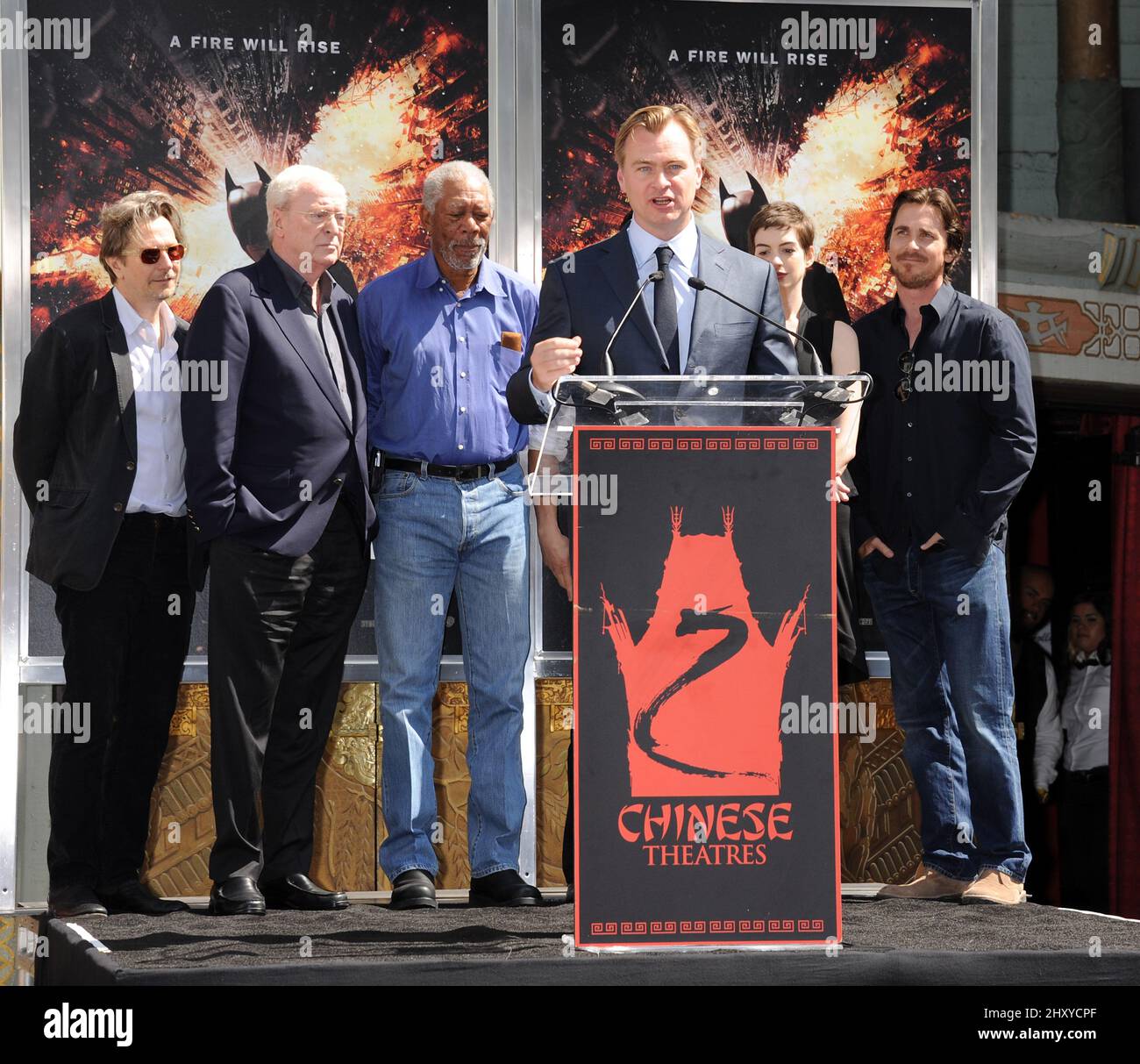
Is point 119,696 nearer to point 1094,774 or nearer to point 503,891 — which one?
point 503,891

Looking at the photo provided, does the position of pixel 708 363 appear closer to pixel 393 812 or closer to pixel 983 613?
pixel 983 613

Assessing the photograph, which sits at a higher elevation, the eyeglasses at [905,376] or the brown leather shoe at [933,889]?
the eyeglasses at [905,376]

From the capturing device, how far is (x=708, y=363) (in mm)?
3887

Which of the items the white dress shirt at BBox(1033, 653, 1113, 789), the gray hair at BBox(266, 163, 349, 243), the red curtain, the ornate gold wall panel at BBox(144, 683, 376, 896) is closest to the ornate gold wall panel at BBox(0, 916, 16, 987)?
the ornate gold wall panel at BBox(144, 683, 376, 896)

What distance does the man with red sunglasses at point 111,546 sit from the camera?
4.46 meters

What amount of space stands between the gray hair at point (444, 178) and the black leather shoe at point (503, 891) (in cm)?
195

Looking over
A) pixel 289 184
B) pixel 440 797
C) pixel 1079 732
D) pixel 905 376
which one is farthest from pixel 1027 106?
pixel 440 797

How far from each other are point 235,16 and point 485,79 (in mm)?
853

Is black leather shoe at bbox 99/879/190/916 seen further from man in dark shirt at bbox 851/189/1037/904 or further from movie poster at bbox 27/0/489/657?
man in dark shirt at bbox 851/189/1037/904

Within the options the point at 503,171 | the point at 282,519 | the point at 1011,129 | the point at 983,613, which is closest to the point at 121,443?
the point at 282,519

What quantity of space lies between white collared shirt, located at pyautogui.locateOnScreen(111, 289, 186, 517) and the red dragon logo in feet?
6.05

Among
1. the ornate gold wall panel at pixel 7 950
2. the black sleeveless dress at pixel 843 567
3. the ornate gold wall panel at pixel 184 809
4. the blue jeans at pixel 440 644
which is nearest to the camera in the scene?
the blue jeans at pixel 440 644

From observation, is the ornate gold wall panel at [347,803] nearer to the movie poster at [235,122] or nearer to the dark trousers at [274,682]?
the movie poster at [235,122]

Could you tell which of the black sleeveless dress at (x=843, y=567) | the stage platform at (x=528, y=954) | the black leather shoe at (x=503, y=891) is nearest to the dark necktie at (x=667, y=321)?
the black sleeveless dress at (x=843, y=567)
